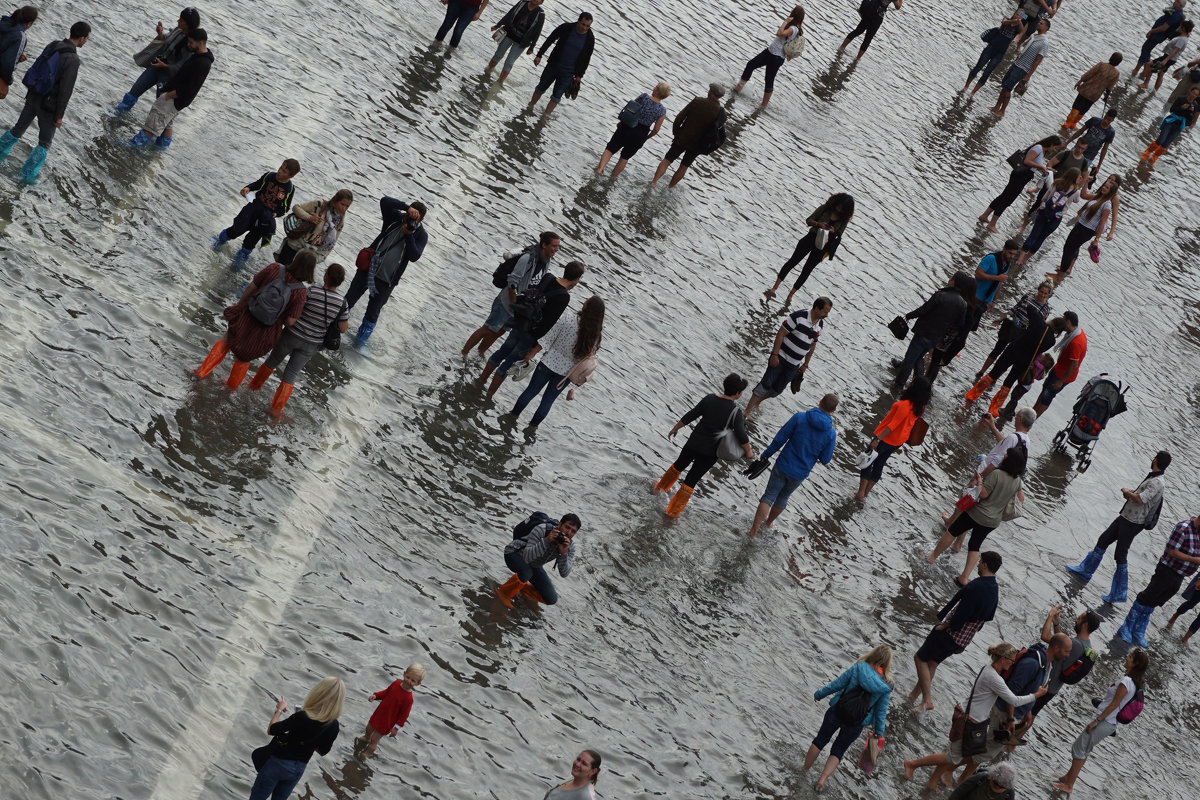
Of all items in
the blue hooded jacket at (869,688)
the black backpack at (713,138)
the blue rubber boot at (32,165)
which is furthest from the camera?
the black backpack at (713,138)

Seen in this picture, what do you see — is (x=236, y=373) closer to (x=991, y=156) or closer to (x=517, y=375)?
(x=517, y=375)

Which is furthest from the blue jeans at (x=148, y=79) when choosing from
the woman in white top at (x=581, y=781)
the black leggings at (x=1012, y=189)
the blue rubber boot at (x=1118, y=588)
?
the black leggings at (x=1012, y=189)

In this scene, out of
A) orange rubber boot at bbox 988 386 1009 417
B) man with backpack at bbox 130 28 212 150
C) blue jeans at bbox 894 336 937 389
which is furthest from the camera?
orange rubber boot at bbox 988 386 1009 417

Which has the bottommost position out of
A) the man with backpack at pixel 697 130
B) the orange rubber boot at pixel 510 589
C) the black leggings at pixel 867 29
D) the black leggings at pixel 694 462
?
the orange rubber boot at pixel 510 589

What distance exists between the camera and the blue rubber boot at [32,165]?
13750 mm

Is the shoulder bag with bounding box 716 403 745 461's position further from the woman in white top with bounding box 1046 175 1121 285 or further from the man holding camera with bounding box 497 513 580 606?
the woman in white top with bounding box 1046 175 1121 285

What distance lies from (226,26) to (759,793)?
44.2ft

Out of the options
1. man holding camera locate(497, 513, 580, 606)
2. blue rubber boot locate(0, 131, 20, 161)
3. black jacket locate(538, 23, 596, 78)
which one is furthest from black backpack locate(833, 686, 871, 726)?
black jacket locate(538, 23, 596, 78)

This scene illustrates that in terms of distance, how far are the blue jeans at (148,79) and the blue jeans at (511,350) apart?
539 centimetres

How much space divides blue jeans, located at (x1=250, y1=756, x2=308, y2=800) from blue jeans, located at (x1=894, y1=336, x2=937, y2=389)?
12.2m

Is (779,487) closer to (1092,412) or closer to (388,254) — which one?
(388,254)

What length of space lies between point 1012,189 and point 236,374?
651 inches

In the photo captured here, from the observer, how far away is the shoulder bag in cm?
1391

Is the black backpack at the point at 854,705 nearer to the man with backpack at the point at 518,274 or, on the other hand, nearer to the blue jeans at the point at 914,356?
the man with backpack at the point at 518,274
